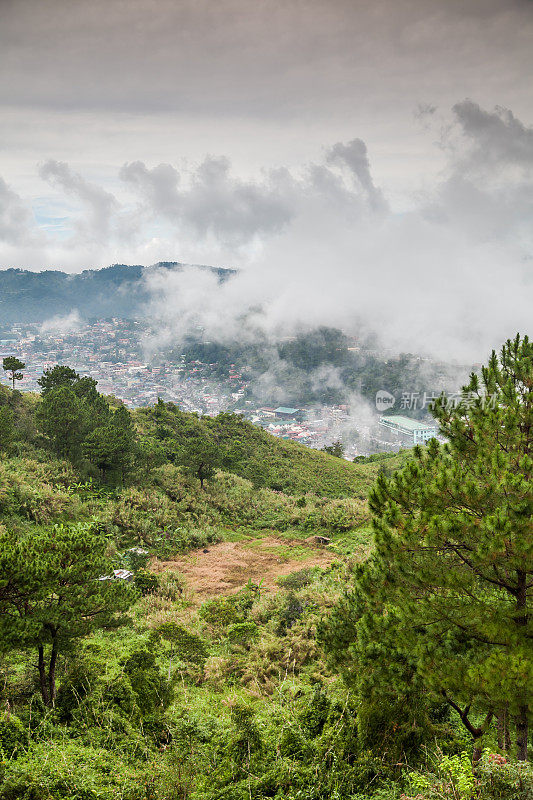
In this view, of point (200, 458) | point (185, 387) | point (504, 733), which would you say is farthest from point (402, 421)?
point (504, 733)

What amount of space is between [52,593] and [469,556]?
6185 millimetres

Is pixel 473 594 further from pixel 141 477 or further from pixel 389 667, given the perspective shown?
pixel 141 477

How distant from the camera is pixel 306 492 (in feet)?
105

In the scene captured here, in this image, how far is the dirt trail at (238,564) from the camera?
15867 mm

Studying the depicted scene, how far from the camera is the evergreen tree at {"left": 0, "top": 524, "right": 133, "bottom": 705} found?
644 cm

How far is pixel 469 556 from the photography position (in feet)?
17.4

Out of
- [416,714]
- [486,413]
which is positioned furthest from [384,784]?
[486,413]

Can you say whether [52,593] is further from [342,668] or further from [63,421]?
[63,421]

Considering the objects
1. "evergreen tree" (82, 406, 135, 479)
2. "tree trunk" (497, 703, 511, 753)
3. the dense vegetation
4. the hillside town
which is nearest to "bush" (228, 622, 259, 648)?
the dense vegetation

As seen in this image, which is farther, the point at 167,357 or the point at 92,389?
the point at 167,357

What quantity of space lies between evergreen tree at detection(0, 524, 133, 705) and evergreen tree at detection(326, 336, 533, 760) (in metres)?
4.54

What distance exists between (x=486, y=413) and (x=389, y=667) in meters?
3.80

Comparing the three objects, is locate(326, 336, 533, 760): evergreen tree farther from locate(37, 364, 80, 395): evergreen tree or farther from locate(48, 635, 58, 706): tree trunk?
locate(37, 364, 80, 395): evergreen tree

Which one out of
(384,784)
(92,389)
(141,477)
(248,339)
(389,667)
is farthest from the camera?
(248,339)
